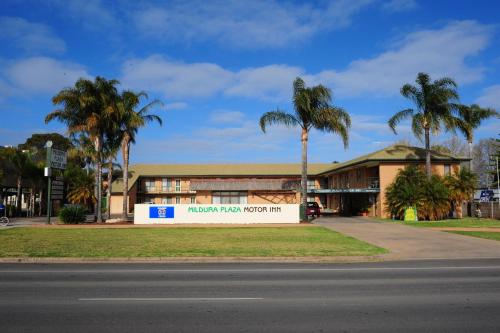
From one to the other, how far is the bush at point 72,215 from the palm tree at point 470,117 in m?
29.7

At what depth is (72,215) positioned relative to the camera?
1334 inches

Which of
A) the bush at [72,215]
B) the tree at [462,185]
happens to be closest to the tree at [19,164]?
the bush at [72,215]

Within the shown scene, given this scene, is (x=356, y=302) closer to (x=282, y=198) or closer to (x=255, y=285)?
(x=255, y=285)

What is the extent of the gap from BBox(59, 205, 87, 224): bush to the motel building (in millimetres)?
19067

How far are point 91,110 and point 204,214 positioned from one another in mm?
11798

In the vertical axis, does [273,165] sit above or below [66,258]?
above

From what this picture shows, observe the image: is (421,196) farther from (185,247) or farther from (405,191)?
(185,247)

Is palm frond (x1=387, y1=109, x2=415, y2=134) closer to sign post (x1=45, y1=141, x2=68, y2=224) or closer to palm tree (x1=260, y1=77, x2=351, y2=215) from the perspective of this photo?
palm tree (x1=260, y1=77, x2=351, y2=215)

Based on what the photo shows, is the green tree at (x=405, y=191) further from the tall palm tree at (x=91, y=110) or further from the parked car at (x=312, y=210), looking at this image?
the tall palm tree at (x=91, y=110)

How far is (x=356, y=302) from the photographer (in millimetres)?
8211

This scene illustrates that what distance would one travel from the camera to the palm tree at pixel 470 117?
3609cm

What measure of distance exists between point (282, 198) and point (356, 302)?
49894 millimetres

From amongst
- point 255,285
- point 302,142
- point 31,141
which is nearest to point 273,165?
point 302,142

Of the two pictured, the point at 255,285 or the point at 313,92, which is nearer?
the point at 255,285
